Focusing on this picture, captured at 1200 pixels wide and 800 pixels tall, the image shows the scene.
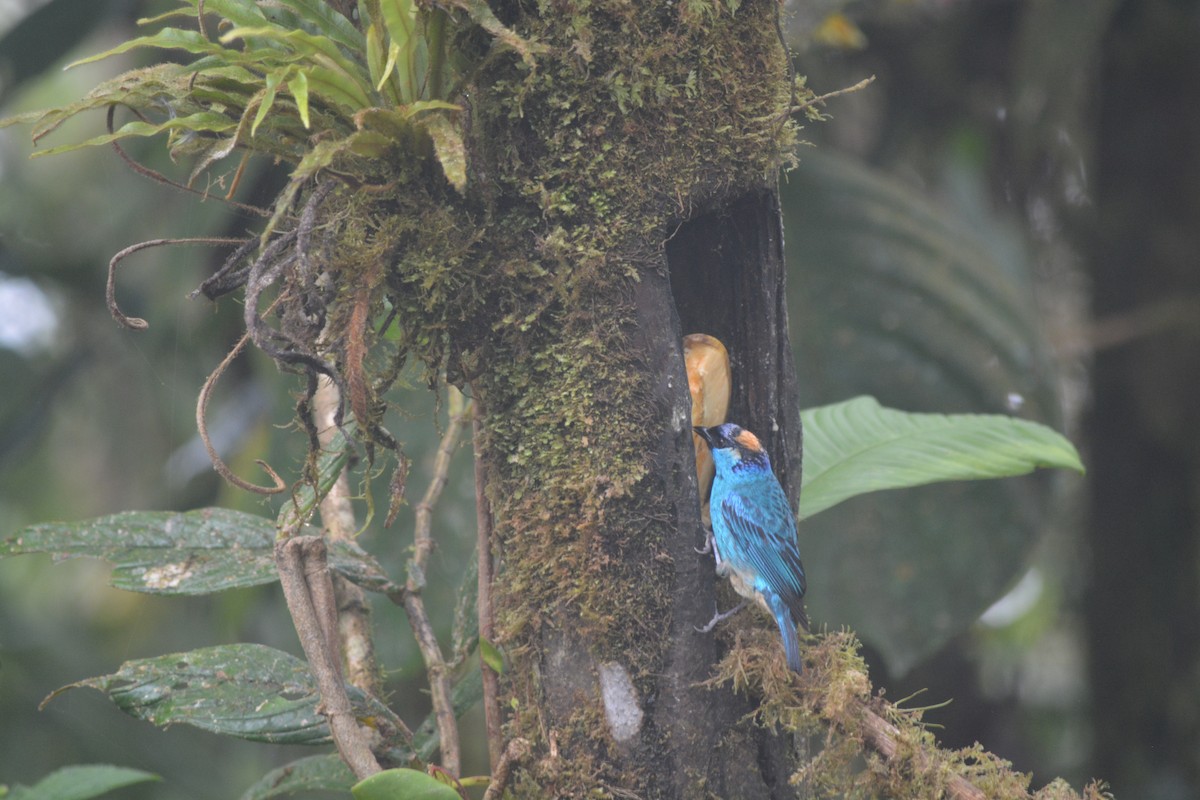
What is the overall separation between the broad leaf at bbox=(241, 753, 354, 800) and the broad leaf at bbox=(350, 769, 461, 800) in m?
0.51

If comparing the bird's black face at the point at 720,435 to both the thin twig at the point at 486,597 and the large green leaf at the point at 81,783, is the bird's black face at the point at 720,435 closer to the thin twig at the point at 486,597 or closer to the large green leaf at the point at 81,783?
the thin twig at the point at 486,597

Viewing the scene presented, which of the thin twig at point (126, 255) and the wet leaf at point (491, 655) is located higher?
the thin twig at point (126, 255)

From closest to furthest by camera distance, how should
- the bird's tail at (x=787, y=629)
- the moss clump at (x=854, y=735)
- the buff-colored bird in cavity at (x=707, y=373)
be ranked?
the moss clump at (x=854, y=735) < the bird's tail at (x=787, y=629) < the buff-colored bird in cavity at (x=707, y=373)

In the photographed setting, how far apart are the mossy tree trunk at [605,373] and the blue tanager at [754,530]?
124 mm

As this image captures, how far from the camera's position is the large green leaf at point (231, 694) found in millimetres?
1657

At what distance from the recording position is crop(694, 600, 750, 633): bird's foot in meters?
1.61

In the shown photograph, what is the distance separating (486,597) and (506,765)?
304 mm

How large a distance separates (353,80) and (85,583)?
838 centimetres

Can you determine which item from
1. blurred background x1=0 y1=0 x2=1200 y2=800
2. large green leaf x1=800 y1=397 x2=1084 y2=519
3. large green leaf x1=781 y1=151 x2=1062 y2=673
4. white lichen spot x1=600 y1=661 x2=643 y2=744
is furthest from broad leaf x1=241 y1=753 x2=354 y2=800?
large green leaf x1=781 y1=151 x2=1062 y2=673

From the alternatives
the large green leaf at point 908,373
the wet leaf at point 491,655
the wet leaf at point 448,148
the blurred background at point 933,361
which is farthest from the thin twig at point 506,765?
the large green leaf at point 908,373

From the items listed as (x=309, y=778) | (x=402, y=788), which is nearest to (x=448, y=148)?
(x=402, y=788)

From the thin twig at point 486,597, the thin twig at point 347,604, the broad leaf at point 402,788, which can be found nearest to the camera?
the broad leaf at point 402,788

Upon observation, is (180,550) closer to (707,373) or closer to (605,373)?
(605,373)

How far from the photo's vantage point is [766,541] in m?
1.88
